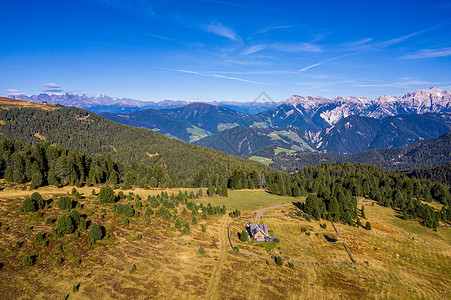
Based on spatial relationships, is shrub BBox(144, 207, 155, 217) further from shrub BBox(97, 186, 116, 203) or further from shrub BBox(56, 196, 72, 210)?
shrub BBox(56, 196, 72, 210)

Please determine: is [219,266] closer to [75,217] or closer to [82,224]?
[82,224]

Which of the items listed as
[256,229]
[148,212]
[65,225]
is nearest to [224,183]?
[256,229]

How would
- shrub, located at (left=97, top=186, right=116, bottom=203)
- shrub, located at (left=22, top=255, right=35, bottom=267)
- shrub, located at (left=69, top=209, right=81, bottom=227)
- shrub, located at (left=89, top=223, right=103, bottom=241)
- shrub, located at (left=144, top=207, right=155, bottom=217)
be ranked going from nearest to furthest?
shrub, located at (left=22, top=255, right=35, bottom=267) < shrub, located at (left=89, top=223, right=103, bottom=241) < shrub, located at (left=69, top=209, right=81, bottom=227) < shrub, located at (left=144, top=207, right=155, bottom=217) < shrub, located at (left=97, top=186, right=116, bottom=203)

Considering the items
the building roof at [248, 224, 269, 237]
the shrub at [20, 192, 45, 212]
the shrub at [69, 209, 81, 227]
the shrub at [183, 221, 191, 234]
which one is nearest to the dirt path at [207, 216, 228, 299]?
the building roof at [248, 224, 269, 237]

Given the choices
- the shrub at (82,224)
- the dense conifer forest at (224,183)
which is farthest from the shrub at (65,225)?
the dense conifer forest at (224,183)

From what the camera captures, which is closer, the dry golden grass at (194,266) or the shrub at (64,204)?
the dry golden grass at (194,266)

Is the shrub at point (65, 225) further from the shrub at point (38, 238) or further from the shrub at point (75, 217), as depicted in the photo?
the shrub at point (38, 238)

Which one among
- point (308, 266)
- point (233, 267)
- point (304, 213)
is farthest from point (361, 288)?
point (304, 213)
